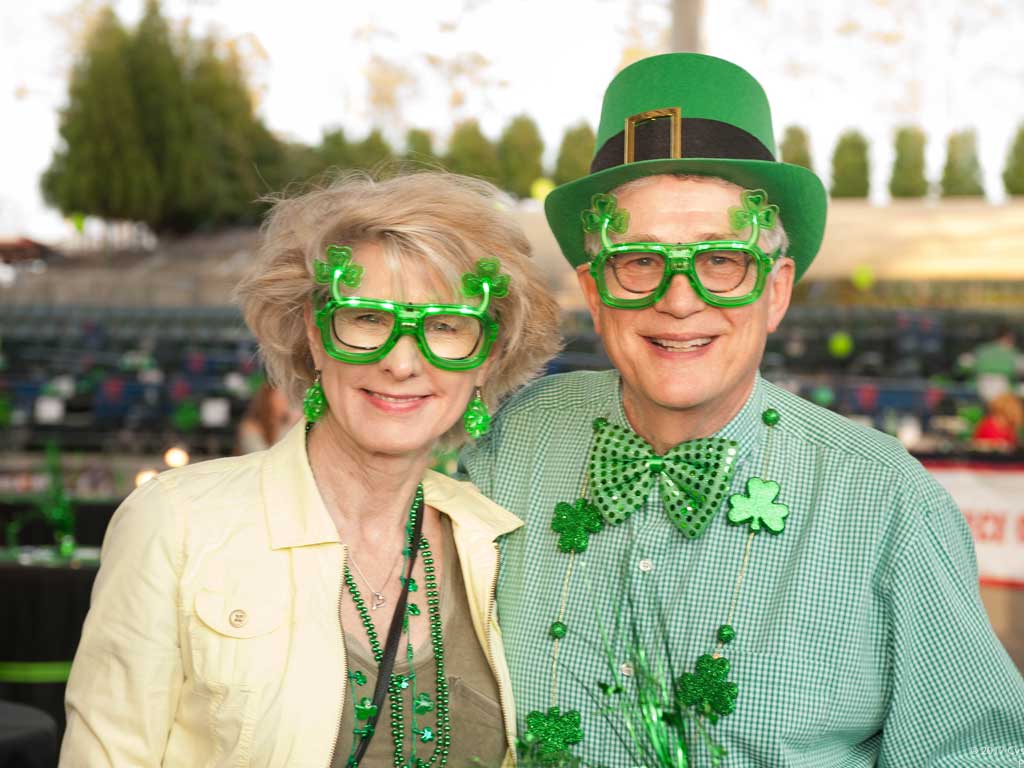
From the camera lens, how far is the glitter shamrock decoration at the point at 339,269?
6.21 ft

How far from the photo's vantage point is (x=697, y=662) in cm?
183

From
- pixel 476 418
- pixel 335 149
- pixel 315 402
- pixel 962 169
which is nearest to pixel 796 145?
pixel 962 169

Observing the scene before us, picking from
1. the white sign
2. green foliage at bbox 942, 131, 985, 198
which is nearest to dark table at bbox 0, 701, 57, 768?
the white sign

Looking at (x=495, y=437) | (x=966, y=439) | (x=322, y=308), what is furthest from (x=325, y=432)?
(x=966, y=439)

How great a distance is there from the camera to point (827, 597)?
6.05 ft

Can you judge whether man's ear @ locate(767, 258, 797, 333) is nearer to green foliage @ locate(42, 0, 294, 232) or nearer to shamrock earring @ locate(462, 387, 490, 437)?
shamrock earring @ locate(462, 387, 490, 437)

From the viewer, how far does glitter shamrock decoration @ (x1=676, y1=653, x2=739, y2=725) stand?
5.89ft

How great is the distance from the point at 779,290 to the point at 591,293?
0.35 metres

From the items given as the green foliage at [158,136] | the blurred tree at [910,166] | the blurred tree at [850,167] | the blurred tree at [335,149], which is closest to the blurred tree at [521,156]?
the blurred tree at [335,149]

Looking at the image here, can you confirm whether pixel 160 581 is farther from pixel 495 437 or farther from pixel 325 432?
pixel 495 437

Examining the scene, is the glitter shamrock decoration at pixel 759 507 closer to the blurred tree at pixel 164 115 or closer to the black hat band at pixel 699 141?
the black hat band at pixel 699 141

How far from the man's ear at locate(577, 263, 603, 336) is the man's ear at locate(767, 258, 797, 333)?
0.31 meters

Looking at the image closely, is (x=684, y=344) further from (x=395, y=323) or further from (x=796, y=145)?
(x=796, y=145)

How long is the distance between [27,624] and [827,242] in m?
10.3
